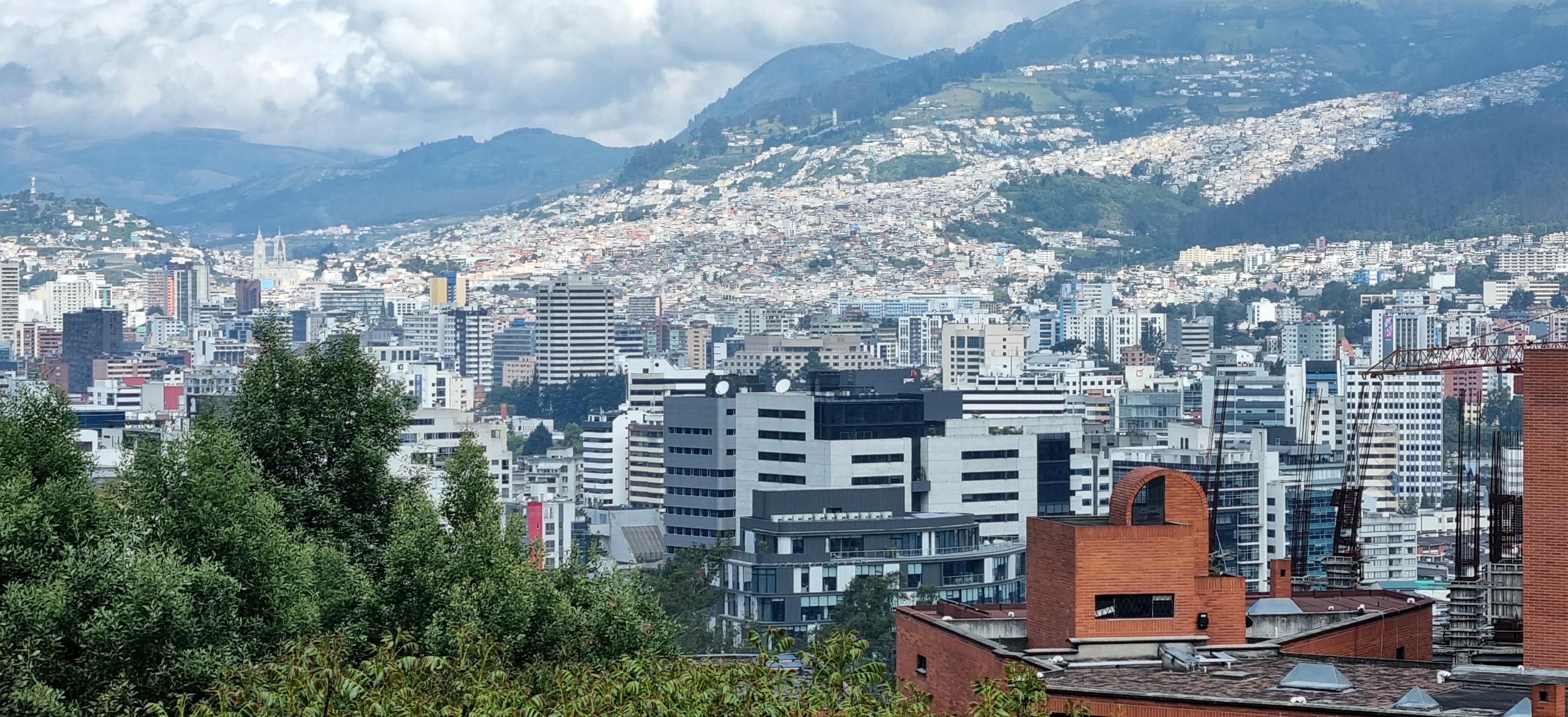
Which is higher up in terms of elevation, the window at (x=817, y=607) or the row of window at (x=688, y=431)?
the row of window at (x=688, y=431)

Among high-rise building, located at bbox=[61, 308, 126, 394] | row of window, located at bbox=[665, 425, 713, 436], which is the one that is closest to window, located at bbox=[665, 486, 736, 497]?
row of window, located at bbox=[665, 425, 713, 436]

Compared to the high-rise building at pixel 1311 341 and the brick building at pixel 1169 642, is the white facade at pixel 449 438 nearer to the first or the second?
the brick building at pixel 1169 642

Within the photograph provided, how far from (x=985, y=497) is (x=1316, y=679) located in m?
54.9

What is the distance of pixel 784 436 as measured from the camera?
2830 inches

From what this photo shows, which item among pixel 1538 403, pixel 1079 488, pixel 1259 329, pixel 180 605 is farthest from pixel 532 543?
pixel 1259 329

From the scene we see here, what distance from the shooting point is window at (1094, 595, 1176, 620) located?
19.0 metres

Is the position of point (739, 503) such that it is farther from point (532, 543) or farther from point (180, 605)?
point (180, 605)

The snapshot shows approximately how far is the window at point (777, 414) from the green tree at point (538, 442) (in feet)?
202

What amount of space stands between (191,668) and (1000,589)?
45619mm

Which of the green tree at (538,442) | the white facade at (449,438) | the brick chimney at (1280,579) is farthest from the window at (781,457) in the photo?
the green tree at (538,442)

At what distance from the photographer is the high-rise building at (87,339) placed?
182m

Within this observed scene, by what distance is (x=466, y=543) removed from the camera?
17484 mm

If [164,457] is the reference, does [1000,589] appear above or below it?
below

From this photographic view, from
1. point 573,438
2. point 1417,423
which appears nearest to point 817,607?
point 1417,423
